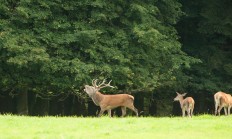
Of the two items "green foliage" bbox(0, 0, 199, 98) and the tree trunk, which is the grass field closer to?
"green foliage" bbox(0, 0, 199, 98)

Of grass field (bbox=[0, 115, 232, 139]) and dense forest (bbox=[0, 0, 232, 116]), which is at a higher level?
dense forest (bbox=[0, 0, 232, 116])

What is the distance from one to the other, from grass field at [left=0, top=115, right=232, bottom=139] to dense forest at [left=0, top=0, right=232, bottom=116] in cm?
995

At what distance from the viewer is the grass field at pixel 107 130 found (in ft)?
41.1

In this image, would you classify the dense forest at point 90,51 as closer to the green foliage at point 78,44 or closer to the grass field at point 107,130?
the green foliage at point 78,44

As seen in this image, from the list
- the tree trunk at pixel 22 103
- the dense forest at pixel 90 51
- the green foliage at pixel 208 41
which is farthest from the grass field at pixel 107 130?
the green foliage at pixel 208 41

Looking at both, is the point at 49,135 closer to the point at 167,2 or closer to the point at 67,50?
the point at 67,50

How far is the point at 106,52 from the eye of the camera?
27.3 m

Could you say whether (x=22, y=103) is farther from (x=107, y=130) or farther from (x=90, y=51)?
(x=107, y=130)

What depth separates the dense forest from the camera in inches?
1025

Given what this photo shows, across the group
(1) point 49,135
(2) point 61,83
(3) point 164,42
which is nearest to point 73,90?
(2) point 61,83

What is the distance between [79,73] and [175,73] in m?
7.96

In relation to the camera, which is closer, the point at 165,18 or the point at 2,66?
the point at 2,66

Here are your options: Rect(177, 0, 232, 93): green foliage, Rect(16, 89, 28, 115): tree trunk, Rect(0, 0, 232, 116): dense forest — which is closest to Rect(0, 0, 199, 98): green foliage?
Rect(0, 0, 232, 116): dense forest

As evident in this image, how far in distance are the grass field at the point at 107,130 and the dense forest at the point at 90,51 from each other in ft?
32.6
